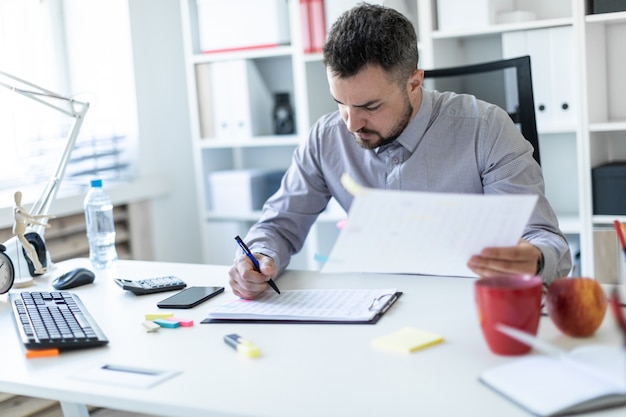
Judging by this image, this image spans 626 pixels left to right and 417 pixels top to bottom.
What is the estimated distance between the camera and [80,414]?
1.64m

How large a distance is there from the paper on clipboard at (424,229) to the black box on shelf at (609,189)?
1569mm

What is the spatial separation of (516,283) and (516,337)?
3.2 inches

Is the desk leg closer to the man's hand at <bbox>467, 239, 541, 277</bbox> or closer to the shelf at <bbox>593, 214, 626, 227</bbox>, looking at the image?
the man's hand at <bbox>467, 239, 541, 277</bbox>

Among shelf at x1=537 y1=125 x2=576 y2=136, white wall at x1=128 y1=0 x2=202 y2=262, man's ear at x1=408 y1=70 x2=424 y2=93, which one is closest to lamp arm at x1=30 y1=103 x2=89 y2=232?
man's ear at x1=408 y1=70 x2=424 y2=93

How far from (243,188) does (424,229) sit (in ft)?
7.13

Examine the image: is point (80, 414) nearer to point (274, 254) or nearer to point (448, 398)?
point (274, 254)

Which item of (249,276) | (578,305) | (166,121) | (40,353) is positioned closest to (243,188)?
(166,121)

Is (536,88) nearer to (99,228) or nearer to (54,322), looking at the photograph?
(99,228)

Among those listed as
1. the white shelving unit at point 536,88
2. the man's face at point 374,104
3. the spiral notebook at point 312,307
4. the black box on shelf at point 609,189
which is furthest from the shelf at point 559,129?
the spiral notebook at point 312,307

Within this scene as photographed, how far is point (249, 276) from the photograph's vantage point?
4.94 feet

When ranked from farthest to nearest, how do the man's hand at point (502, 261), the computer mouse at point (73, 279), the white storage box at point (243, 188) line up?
the white storage box at point (243, 188)
the computer mouse at point (73, 279)
the man's hand at point (502, 261)

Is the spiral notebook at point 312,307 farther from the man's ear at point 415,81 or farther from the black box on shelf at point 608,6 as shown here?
the black box on shelf at point 608,6

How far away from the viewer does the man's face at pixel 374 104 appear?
1641mm

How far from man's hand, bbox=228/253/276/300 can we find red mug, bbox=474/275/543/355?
0.52 metres
